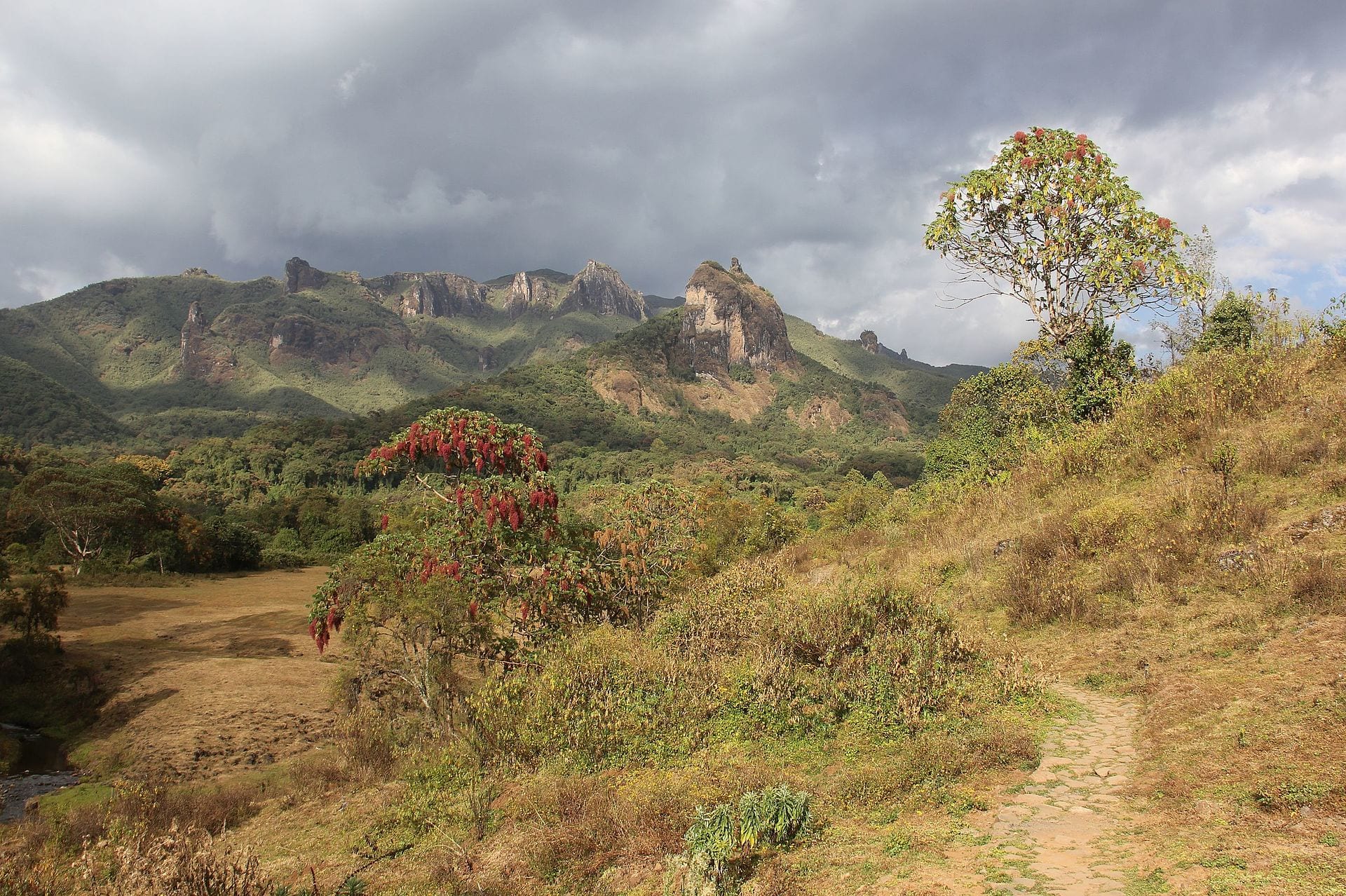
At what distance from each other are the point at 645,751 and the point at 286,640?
22449 millimetres

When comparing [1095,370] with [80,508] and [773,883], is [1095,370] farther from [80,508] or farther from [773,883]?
[80,508]

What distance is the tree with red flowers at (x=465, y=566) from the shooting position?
8.36 m

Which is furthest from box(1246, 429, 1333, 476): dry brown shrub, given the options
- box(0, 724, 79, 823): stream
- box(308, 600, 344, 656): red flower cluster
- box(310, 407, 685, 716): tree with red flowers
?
box(0, 724, 79, 823): stream

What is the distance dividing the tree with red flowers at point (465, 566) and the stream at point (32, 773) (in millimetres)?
6677

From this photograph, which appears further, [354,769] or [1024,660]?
[354,769]

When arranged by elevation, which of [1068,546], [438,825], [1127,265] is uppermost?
[1127,265]

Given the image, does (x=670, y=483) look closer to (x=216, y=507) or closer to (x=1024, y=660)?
(x=1024, y=660)

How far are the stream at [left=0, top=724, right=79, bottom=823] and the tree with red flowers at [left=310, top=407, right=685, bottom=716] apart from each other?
21.9ft

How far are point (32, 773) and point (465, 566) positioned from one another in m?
11.1

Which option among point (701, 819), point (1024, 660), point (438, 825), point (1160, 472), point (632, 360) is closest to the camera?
point (701, 819)

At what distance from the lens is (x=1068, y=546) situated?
892 centimetres

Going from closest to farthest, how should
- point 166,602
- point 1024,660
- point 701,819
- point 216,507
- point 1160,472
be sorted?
point 701,819 < point 1024,660 < point 1160,472 < point 166,602 < point 216,507

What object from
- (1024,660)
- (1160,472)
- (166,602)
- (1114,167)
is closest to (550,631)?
(1024,660)

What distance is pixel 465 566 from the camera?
8.67 meters
